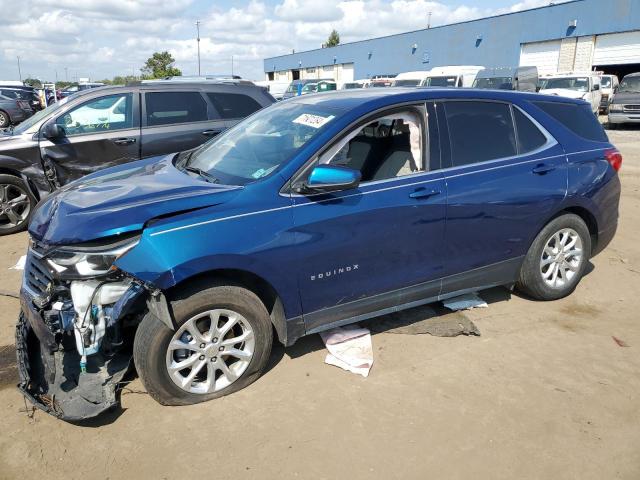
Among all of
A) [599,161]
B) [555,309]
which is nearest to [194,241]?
[555,309]

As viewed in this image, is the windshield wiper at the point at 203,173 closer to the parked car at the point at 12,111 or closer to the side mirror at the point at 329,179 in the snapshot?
the side mirror at the point at 329,179

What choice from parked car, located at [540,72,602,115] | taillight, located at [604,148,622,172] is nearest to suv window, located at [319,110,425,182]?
taillight, located at [604,148,622,172]

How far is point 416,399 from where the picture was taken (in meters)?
3.15

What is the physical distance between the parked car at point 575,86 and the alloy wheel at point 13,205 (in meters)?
19.2

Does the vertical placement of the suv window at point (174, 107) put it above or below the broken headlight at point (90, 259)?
above

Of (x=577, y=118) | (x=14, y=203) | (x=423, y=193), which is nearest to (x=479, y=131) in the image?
(x=423, y=193)

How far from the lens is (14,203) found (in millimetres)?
6484

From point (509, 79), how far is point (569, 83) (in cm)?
282

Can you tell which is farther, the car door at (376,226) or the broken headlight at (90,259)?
the car door at (376,226)

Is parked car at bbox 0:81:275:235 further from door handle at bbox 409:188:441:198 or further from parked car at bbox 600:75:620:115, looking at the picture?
parked car at bbox 600:75:620:115

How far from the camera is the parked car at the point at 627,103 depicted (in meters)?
19.0

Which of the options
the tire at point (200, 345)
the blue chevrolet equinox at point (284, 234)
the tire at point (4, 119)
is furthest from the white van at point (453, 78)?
the tire at point (200, 345)

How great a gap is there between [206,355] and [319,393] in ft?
2.51

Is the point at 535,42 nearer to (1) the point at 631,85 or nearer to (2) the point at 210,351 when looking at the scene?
(1) the point at 631,85
